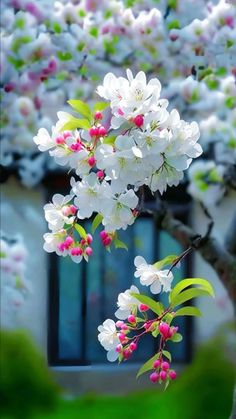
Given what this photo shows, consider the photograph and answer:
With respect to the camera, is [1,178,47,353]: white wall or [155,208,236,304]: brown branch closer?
[155,208,236,304]: brown branch

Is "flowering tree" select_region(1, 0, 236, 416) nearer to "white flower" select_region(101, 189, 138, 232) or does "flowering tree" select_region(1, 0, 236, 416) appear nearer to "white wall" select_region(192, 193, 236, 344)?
"white wall" select_region(192, 193, 236, 344)

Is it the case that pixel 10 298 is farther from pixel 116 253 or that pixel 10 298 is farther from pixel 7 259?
pixel 116 253

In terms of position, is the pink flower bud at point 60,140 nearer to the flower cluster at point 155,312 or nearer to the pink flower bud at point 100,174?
the pink flower bud at point 100,174

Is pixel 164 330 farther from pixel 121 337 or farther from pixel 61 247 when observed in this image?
pixel 61 247

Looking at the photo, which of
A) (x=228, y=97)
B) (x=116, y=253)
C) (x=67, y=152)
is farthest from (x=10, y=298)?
(x=67, y=152)

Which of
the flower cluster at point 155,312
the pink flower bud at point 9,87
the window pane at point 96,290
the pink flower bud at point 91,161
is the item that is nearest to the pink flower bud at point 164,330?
the flower cluster at point 155,312

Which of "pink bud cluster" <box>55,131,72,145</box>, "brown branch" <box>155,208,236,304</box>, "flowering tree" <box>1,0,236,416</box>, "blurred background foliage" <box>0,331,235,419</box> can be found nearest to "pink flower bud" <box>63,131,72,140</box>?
"pink bud cluster" <box>55,131,72,145</box>
